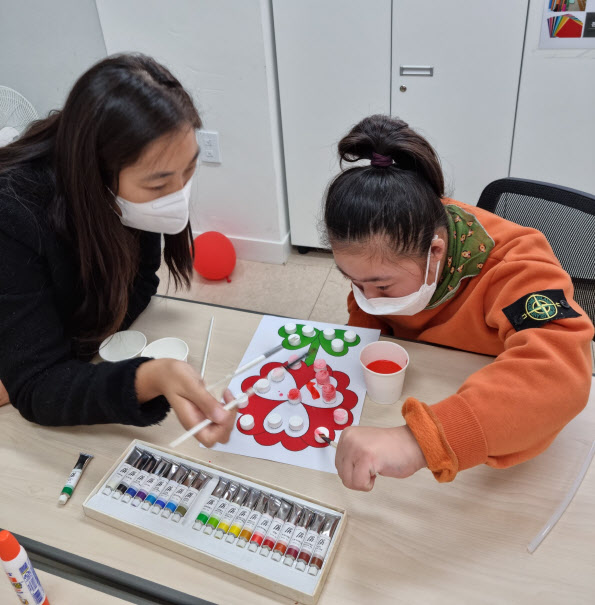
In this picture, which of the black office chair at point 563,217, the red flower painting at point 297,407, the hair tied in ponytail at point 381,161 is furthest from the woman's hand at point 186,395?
the black office chair at point 563,217

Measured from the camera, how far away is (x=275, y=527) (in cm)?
73

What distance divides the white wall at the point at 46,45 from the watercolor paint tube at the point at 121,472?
1.98 meters

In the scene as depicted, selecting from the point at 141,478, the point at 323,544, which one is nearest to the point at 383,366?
the point at 323,544

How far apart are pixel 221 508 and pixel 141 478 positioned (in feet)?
0.46

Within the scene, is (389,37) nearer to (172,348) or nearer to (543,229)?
(543,229)

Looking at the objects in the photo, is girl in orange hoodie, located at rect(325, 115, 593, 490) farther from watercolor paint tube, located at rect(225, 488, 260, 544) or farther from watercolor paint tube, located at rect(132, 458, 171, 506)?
watercolor paint tube, located at rect(132, 458, 171, 506)

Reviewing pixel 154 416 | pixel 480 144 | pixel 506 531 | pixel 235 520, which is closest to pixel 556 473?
pixel 506 531

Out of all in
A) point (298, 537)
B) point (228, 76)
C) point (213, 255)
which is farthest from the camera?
point (213, 255)

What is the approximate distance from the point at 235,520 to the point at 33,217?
0.59m

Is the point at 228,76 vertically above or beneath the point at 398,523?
above

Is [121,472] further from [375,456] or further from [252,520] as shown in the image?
[375,456]

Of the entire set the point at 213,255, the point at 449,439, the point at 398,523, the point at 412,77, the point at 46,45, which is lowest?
the point at 213,255

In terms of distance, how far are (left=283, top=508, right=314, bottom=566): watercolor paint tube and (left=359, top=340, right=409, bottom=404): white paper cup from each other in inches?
9.6

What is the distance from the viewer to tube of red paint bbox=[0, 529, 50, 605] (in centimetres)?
61
